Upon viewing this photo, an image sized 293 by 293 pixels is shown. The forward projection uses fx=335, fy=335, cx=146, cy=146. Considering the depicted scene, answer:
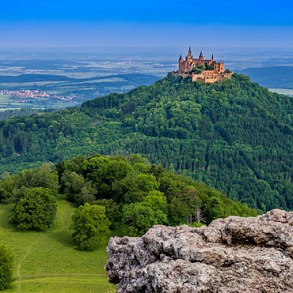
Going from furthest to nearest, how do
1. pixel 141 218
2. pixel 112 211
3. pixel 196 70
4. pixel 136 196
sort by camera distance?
1. pixel 196 70
2. pixel 136 196
3. pixel 112 211
4. pixel 141 218

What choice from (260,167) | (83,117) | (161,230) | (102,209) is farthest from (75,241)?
(83,117)

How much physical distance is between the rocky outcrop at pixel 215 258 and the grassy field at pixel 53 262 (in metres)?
15.5

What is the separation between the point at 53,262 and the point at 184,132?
110 m

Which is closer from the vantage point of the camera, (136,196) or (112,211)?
(112,211)

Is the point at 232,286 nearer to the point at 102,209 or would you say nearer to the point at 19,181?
the point at 102,209

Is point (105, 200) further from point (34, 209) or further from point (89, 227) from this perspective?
point (34, 209)

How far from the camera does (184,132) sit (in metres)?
140

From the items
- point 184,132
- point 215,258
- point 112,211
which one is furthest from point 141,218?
point 184,132

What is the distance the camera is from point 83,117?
539 ft

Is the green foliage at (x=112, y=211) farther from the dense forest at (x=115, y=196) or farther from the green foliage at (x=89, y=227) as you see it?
the green foliage at (x=89, y=227)

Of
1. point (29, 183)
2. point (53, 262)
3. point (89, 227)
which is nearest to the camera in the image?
point (53, 262)

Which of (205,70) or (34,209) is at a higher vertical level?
(205,70)

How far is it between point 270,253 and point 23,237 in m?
36.6

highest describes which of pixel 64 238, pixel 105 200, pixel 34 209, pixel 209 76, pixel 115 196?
pixel 209 76
